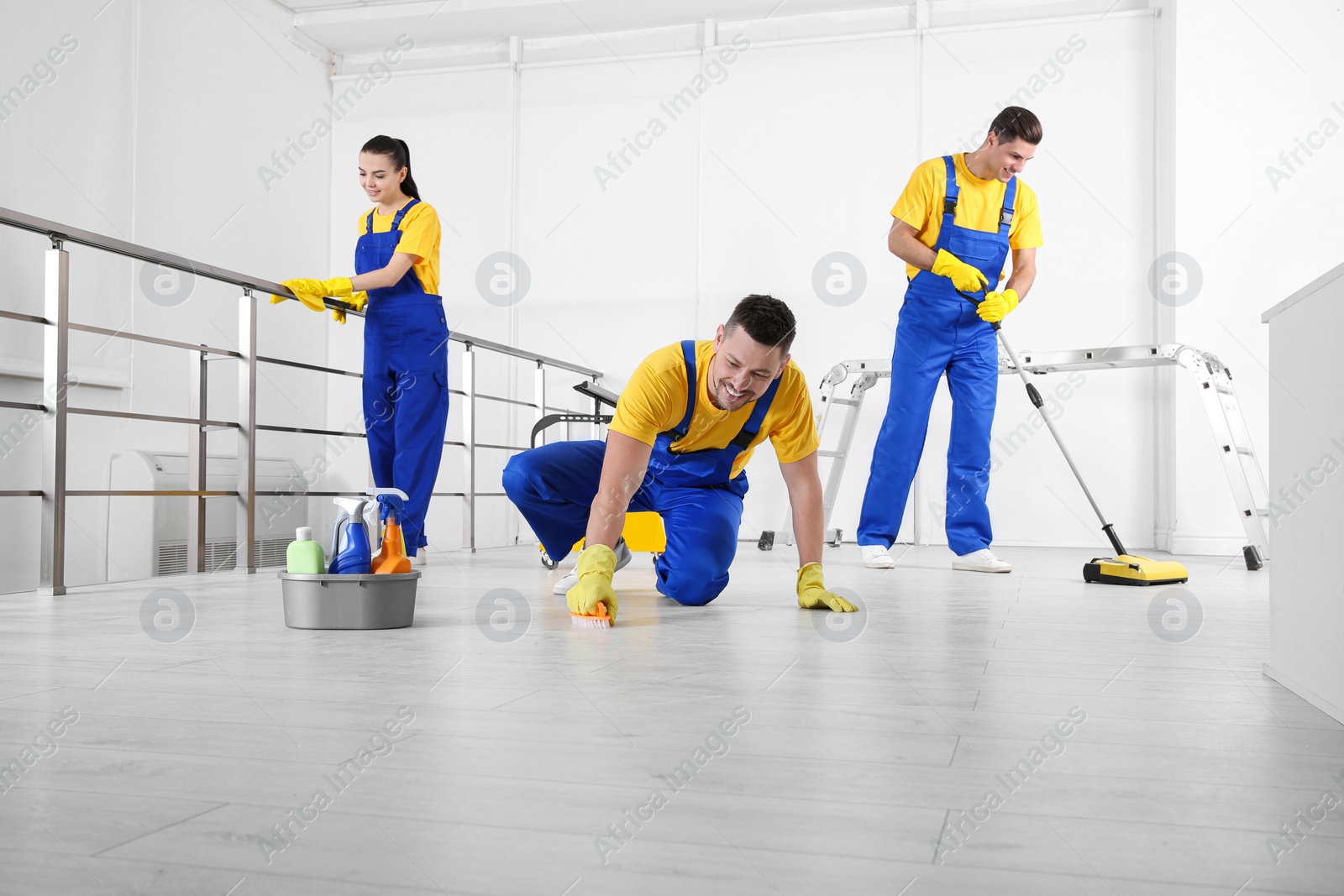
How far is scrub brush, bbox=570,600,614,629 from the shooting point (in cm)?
178

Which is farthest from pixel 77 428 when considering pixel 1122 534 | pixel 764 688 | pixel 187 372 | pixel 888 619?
pixel 1122 534

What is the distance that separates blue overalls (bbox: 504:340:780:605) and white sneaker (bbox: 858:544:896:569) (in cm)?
94

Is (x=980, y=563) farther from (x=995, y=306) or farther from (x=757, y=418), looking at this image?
(x=757, y=418)

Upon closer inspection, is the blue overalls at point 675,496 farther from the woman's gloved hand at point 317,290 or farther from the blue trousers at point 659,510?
the woman's gloved hand at point 317,290

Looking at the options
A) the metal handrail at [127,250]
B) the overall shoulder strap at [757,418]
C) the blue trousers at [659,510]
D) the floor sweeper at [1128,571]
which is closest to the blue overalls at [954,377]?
the floor sweeper at [1128,571]

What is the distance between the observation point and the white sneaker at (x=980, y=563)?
308 centimetres

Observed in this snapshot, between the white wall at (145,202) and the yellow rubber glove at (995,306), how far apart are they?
3.37m

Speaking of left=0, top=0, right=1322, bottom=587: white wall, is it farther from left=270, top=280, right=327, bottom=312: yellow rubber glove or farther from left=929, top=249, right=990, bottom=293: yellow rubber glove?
left=929, top=249, right=990, bottom=293: yellow rubber glove

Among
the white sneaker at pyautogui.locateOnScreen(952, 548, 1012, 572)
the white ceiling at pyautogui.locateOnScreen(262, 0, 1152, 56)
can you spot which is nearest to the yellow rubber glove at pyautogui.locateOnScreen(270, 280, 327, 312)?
the white sneaker at pyautogui.locateOnScreen(952, 548, 1012, 572)

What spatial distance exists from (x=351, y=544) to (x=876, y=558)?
6.11 feet

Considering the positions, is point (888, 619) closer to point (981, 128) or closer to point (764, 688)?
point (764, 688)

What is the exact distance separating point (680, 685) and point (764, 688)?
0.10 metres

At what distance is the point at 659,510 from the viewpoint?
2264mm

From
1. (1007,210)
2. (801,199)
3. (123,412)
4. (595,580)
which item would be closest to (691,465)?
(595,580)
